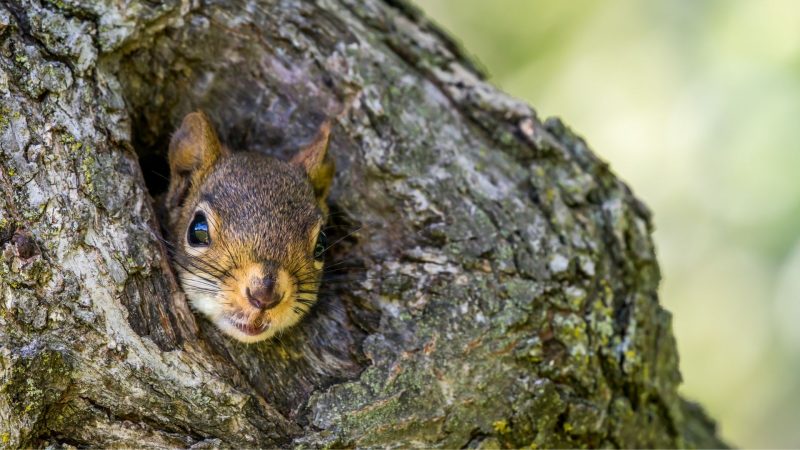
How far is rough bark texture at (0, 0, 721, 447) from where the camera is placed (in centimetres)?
229

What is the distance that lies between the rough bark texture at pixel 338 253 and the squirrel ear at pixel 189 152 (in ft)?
0.59

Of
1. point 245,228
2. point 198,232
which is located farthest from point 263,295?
point 198,232

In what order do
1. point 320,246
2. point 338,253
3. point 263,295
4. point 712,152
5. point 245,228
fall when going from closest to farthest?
point 263,295 < point 245,228 < point 320,246 < point 338,253 < point 712,152

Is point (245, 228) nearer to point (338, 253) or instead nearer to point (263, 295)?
point (263, 295)

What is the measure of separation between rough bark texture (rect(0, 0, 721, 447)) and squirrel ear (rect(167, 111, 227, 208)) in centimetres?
18

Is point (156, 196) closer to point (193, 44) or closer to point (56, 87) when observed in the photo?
point (193, 44)

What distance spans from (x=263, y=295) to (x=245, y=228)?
321 mm

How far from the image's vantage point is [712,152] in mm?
4957

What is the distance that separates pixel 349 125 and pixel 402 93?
212 millimetres

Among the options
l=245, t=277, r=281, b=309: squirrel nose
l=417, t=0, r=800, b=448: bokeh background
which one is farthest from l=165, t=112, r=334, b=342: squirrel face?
l=417, t=0, r=800, b=448: bokeh background

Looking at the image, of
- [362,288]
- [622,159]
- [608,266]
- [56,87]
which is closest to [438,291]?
[362,288]

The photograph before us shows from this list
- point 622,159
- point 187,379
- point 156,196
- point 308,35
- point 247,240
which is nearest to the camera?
point 187,379

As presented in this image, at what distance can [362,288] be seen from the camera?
9.34ft

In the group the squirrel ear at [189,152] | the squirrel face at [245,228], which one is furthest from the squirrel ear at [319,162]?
the squirrel ear at [189,152]
